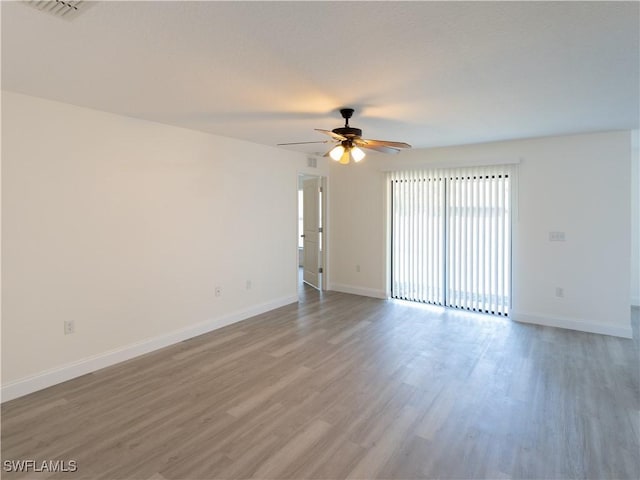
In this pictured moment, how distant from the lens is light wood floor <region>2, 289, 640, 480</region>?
82.2 inches

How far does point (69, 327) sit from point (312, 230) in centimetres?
431

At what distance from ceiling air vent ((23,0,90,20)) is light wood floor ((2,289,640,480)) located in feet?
8.01

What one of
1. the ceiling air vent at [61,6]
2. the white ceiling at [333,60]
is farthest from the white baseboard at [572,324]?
the ceiling air vent at [61,6]

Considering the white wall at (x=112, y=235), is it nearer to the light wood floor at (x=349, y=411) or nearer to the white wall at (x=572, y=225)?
the light wood floor at (x=349, y=411)

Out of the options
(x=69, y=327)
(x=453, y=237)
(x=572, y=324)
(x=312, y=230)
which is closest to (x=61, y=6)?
(x=69, y=327)

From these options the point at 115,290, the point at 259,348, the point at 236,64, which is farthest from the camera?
the point at 259,348

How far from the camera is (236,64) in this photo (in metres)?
2.27

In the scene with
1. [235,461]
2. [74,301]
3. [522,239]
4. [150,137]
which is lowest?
[235,461]

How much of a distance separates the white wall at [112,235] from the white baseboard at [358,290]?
6.39 feet

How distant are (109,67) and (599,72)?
329 centimetres

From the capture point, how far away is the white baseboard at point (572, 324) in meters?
4.18

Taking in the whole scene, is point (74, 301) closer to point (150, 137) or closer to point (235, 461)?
point (150, 137)

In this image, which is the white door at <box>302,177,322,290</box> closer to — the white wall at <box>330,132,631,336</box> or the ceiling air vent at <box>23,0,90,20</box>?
the white wall at <box>330,132,631,336</box>

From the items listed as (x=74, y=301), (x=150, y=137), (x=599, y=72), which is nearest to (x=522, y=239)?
(x=599, y=72)
